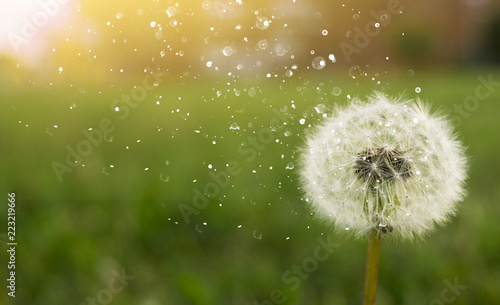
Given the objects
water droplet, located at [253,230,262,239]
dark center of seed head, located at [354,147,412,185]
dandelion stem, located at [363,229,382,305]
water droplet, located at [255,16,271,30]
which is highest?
water droplet, located at [253,230,262,239]

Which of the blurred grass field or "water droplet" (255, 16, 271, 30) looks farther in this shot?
the blurred grass field

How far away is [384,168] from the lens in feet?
3.36

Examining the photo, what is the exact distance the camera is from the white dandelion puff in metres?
1.03

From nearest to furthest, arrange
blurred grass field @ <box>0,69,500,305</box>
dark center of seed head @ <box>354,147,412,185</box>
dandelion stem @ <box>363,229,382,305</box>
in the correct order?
dandelion stem @ <box>363,229,382,305</box>
dark center of seed head @ <box>354,147,412,185</box>
blurred grass field @ <box>0,69,500,305</box>

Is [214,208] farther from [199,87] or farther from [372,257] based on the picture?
[199,87]

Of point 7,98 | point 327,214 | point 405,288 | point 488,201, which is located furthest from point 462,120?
point 7,98

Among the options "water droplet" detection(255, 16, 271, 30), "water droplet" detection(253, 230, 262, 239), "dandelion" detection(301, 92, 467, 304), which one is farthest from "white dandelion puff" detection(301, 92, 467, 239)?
"water droplet" detection(253, 230, 262, 239)

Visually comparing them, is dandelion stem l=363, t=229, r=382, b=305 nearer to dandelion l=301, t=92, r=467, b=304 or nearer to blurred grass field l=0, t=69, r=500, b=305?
dandelion l=301, t=92, r=467, b=304

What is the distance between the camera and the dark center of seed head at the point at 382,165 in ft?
3.34

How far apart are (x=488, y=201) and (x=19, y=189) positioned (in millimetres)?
2690

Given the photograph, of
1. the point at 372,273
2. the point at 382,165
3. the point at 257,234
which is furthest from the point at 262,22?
the point at 257,234

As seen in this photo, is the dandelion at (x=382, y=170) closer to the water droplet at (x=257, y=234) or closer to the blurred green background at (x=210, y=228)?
the blurred green background at (x=210, y=228)

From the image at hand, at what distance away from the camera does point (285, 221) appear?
3090 mm

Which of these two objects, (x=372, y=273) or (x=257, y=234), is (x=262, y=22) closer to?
(x=372, y=273)
